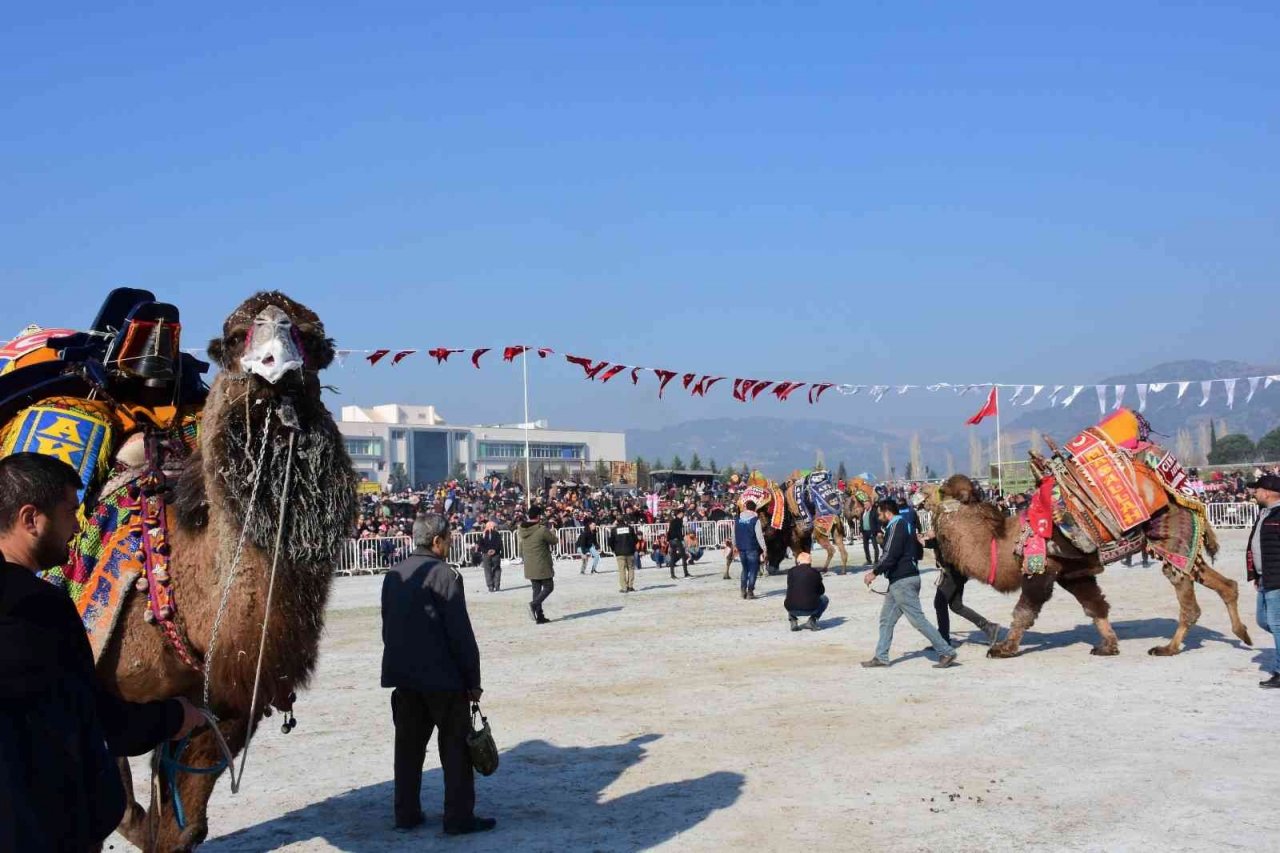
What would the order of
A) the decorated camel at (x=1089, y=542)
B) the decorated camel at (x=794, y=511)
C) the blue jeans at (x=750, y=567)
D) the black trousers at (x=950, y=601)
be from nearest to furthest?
the decorated camel at (x=1089, y=542) < the black trousers at (x=950, y=601) < the blue jeans at (x=750, y=567) < the decorated camel at (x=794, y=511)

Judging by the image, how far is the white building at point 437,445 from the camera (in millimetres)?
96375

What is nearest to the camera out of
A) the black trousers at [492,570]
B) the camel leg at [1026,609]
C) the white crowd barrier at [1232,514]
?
the camel leg at [1026,609]

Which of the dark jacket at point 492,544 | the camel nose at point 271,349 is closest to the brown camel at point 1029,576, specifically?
the camel nose at point 271,349

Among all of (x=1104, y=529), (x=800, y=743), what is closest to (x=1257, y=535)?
(x=1104, y=529)

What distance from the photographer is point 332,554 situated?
5.12m

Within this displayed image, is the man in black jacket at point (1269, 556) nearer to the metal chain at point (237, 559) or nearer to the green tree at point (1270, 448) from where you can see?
the metal chain at point (237, 559)

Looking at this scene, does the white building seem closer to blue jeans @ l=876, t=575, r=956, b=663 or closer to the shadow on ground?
blue jeans @ l=876, t=575, r=956, b=663

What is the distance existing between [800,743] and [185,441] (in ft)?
16.6

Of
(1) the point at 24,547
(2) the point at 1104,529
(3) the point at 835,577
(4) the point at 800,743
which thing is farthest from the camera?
(3) the point at 835,577

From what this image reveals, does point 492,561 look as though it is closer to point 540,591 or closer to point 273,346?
point 540,591

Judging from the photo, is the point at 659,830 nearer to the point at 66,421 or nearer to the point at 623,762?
the point at 623,762

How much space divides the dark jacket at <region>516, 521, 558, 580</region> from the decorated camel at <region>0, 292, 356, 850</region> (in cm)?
1233

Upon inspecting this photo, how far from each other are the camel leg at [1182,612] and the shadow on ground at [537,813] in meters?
6.68

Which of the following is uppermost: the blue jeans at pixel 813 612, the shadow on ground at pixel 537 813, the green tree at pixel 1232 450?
the green tree at pixel 1232 450
